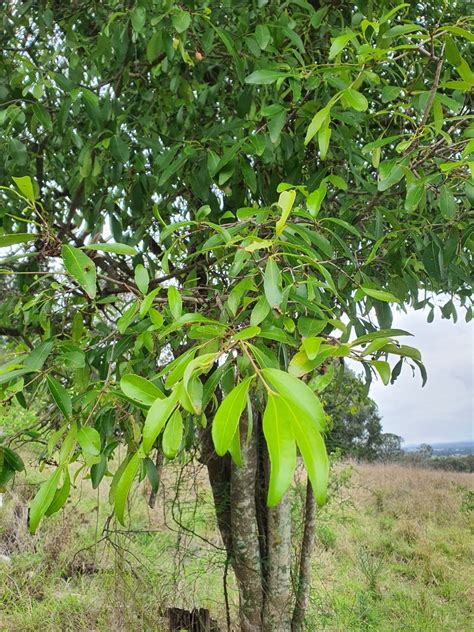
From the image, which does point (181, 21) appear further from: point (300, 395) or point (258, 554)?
point (258, 554)

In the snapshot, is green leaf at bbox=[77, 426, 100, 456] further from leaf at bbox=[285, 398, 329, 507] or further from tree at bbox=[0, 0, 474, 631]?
leaf at bbox=[285, 398, 329, 507]

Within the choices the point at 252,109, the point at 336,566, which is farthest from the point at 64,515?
the point at 252,109

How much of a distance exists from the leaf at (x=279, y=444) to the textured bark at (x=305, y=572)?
5.57 feet

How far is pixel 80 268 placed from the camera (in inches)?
27.6

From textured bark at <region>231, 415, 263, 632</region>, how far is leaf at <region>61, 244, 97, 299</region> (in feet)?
4.04

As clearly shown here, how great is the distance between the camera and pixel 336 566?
3.27 meters

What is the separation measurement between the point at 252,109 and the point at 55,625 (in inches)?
97.5

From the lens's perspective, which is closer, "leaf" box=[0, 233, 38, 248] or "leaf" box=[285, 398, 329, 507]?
"leaf" box=[285, 398, 329, 507]

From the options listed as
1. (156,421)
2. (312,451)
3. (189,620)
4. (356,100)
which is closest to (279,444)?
(312,451)

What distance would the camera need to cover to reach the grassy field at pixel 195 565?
7.54ft

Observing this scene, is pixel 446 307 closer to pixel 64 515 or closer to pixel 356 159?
pixel 356 159

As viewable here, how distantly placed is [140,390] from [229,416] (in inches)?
7.9

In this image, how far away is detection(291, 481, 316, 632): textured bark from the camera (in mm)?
1941

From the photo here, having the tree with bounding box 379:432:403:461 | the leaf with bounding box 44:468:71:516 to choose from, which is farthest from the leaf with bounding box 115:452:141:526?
the tree with bounding box 379:432:403:461
